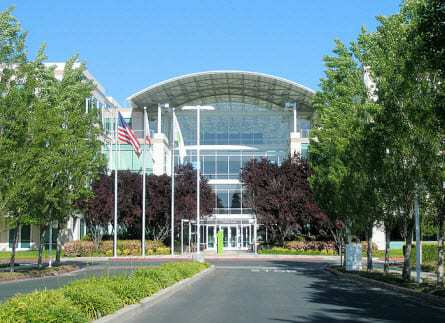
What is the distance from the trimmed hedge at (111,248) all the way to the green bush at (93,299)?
39.3 meters

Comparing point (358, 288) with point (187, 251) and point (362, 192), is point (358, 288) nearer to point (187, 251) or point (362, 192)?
point (362, 192)

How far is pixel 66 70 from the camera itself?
34.8 meters

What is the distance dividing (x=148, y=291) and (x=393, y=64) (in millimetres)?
11888

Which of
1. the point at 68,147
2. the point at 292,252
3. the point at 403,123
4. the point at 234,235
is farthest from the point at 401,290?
the point at 234,235

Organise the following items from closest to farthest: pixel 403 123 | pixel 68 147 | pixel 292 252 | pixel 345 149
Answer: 1. pixel 403 123
2. pixel 345 149
3. pixel 68 147
4. pixel 292 252

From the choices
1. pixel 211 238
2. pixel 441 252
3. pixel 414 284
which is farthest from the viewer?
pixel 211 238

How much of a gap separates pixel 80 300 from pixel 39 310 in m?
2.54

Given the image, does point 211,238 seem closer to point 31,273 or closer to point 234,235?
point 234,235

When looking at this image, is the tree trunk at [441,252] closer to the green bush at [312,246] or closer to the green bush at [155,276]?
the green bush at [155,276]

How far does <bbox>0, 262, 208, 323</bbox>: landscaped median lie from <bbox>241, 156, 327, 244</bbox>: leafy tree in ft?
116

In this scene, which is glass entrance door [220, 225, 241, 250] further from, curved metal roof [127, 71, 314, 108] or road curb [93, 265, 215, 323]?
road curb [93, 265, 215, 323]

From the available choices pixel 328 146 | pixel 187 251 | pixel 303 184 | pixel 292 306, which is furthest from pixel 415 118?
pixel 187 251

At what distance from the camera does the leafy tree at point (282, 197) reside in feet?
178

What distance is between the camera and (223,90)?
72.4m
